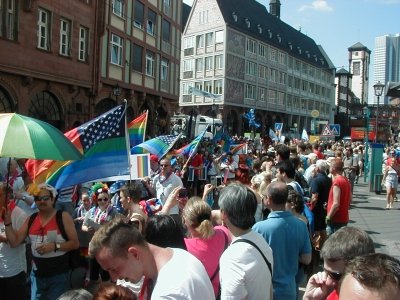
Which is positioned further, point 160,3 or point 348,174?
point 160,3

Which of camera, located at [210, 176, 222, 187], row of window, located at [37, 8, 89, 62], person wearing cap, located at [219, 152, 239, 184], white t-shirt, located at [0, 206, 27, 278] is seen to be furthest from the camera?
row of window, located at [37, 8, 89, 62]

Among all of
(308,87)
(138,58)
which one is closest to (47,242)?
(138,58)

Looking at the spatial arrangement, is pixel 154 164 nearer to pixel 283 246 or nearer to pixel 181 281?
pixel 283 246

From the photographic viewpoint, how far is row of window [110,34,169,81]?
26047mm

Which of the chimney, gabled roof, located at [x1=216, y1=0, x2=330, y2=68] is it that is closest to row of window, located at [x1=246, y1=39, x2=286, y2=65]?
gabled roof, located at [x1=216, y1=0, x2=330, y2=68]

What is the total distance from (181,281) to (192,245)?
1.59 m

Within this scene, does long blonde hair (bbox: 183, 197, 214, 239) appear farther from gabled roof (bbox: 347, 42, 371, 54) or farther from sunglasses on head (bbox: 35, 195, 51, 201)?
gabled roof (bbox: 347, 42, 371, 54)

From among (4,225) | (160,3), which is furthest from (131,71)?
(4,225)

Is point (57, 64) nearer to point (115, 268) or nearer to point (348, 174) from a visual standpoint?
point (348, 174)

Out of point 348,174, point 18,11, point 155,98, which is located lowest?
point 348,174

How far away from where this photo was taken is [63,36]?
21281mm

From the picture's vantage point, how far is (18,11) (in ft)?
59.0

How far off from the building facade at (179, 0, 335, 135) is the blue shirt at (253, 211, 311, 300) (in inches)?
1724

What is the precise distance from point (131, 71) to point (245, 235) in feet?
83.7
